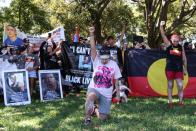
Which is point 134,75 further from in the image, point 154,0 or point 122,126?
point 154,0

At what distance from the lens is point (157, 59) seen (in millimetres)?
13211

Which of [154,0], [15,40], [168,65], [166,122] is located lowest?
[166,122]

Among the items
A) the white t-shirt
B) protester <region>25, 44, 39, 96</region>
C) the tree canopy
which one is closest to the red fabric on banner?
protester <region>25, 44, 39, 96</region>

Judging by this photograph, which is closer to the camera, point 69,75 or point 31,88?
point 31,88

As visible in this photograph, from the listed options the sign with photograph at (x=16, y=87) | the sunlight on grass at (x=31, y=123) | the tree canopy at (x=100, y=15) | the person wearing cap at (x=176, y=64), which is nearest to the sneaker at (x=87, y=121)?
the sunlight on grass at (x=31, y=123)

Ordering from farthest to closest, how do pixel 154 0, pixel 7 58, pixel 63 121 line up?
pixel 154 0, pixel 7 58, pixel 63 121

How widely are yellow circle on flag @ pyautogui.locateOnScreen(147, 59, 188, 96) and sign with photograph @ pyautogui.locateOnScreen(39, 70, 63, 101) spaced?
2729 mm

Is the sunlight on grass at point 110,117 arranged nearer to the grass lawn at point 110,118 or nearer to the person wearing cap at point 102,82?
the grass lawn at point 110,118

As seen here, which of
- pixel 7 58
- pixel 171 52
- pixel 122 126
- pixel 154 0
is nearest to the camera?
pixel 122 126

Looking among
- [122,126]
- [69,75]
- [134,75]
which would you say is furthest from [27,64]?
[122,126]

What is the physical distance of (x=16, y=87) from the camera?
12109 millimetres

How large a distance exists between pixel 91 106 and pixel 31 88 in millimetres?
4624

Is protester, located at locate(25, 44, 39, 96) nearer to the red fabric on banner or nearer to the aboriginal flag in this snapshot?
the aboriginal flag

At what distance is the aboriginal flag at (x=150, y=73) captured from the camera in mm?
13031
